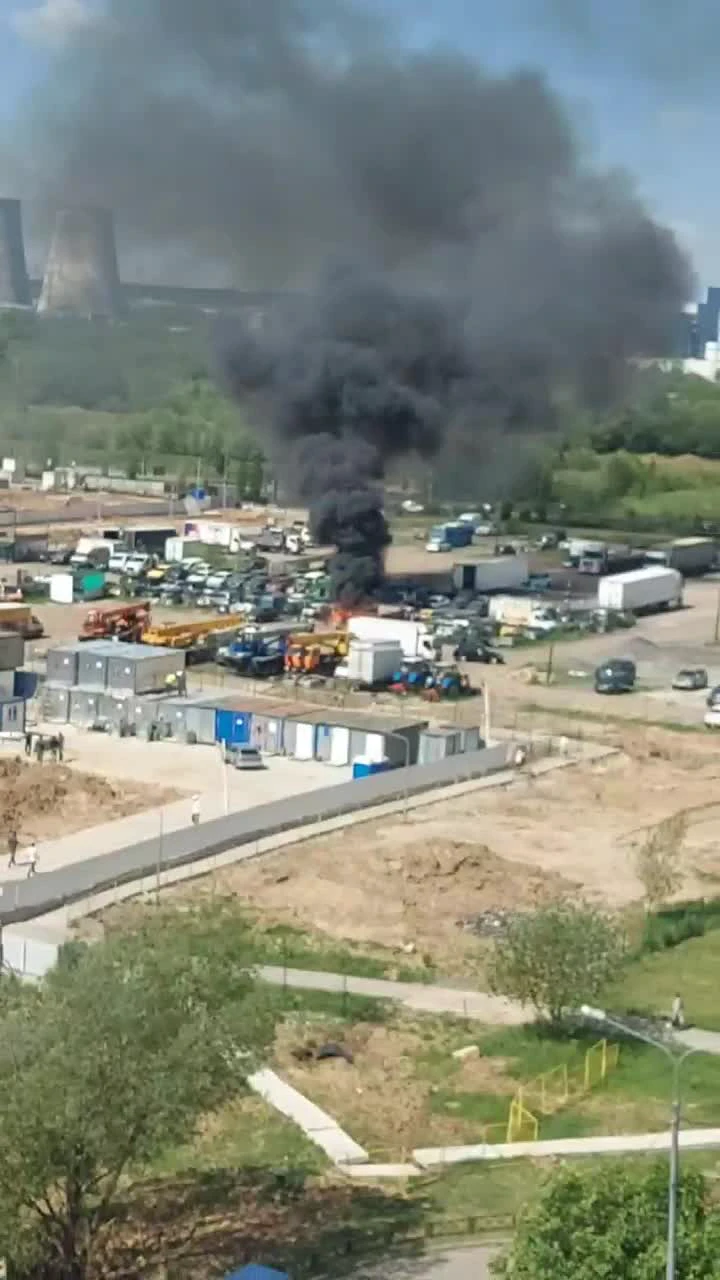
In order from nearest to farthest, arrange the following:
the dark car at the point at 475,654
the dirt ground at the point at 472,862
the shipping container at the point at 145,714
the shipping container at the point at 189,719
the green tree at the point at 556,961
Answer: the green tree at the point at 556,961 → the dirt ground at the point at 472,862 → the shipping container at the point at 189,719 → the shipping container at the point at 145,714 → the dark car at the point at 475,654

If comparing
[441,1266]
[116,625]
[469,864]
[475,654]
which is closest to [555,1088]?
[441,1266]

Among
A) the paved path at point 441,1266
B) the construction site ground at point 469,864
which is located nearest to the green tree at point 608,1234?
the paved path at point 441,1266

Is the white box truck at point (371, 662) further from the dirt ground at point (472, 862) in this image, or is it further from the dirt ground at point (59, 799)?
the dirt ground at point (59, 799)

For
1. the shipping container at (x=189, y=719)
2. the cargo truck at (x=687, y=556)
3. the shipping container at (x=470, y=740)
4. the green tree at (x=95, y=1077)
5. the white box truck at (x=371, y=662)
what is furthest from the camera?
the cargo truck at (x=687, y=556)

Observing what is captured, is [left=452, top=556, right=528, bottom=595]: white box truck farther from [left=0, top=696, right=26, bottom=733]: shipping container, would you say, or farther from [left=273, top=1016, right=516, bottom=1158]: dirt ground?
[left=273, top=1016, right=516, bottom=1158]: dirt ground

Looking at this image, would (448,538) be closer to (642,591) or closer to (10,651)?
(642,591)

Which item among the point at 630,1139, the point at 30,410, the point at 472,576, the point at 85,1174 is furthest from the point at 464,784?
the point at 30,410
